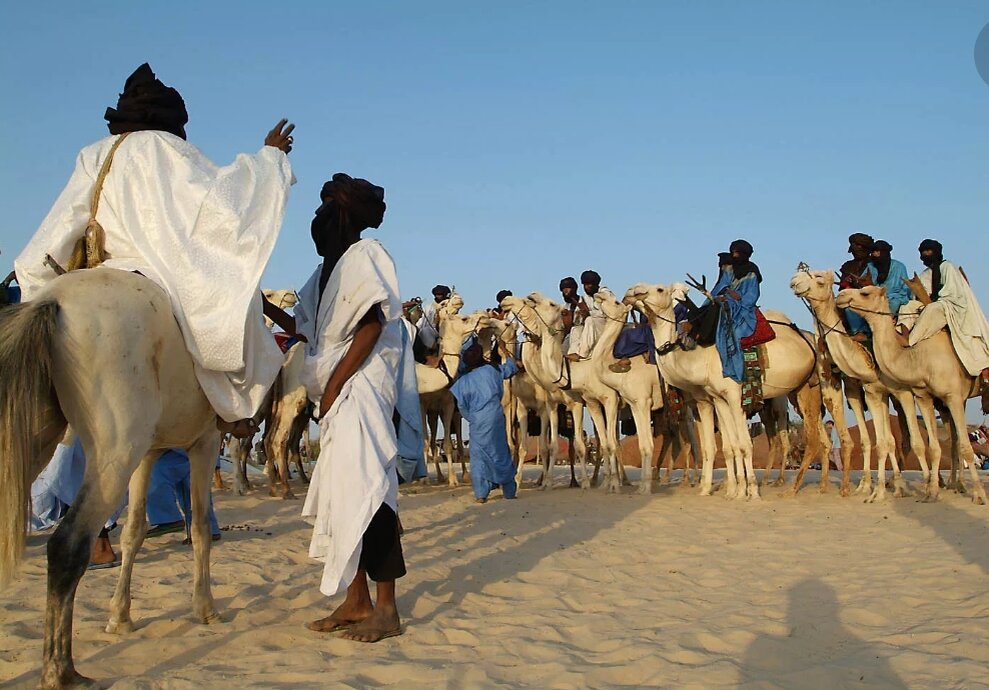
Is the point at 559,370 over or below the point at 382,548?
over

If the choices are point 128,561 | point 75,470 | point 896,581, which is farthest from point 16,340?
point 896,581

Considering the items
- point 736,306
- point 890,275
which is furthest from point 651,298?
point 890,275

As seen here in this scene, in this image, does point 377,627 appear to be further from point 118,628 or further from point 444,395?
point 444,395

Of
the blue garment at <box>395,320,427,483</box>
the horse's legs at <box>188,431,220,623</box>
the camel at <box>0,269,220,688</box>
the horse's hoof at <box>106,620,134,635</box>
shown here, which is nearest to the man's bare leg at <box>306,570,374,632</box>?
the horse's legs at <box>188,431,220,623</box>

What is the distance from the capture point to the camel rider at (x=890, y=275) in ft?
42.4

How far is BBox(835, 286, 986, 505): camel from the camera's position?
37.8 feet

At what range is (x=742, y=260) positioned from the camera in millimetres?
13430

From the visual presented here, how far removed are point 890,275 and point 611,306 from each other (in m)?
4.05

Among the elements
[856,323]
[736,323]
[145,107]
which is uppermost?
[145,107]

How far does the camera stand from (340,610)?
512cm

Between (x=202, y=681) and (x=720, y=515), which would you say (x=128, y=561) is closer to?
(x=202, y=681)

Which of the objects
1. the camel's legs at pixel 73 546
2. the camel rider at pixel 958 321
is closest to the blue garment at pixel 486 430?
the camel rider at pixel 958 321

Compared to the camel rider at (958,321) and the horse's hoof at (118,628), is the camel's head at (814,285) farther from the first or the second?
the horse's hoof at (118,628)

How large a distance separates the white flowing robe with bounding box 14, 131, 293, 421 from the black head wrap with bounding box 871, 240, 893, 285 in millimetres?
10627
